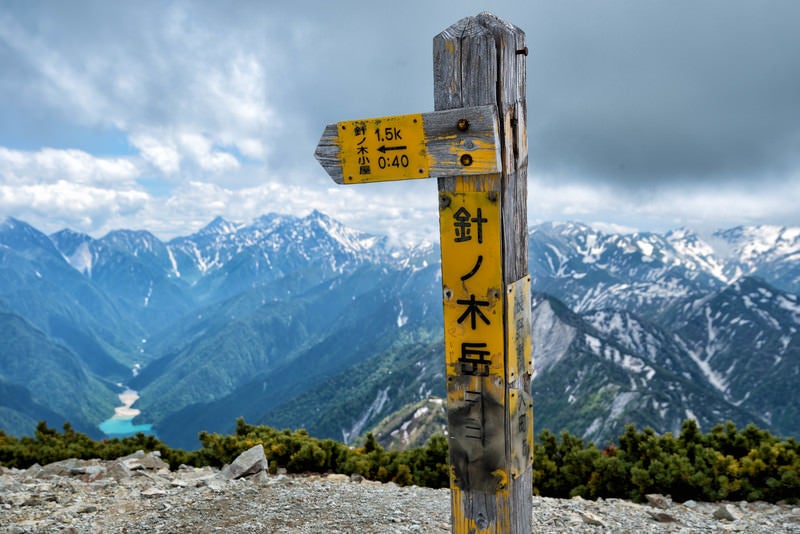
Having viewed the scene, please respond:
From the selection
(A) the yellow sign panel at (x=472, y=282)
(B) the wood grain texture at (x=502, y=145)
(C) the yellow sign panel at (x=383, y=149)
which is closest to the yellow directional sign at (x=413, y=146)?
(C) the yellow sign panel at (x=383, y=149)

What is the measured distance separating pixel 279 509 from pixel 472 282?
5.82 meters

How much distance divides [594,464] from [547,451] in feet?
3.95

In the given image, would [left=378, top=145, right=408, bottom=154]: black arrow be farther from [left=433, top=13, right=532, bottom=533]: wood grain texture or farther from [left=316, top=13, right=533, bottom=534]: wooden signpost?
[left=433, top=13, right=532, bottom=533]: wood grain texture

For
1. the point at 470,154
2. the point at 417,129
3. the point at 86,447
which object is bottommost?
the point at 86,447

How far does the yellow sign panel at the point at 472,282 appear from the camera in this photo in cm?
439

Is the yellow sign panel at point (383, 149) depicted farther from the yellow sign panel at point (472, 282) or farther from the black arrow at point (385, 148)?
the yellow sign panel at point (472, 282)

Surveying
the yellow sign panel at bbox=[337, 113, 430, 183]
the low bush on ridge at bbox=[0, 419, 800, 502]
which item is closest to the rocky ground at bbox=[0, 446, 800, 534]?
the low bush on ridge at bbox=[0, 419, 800, 502]

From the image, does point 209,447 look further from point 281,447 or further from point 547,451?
point 547,451

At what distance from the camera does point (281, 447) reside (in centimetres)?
1158

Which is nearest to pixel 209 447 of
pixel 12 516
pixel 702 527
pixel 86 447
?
pixel 86 447

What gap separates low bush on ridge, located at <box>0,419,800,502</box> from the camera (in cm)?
934

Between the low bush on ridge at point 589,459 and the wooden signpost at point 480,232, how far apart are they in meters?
6.26

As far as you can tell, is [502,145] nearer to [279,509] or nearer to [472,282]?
[472,282]

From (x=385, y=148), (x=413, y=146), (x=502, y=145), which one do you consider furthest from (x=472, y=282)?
(x=385, y=148)
